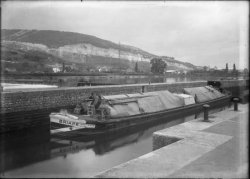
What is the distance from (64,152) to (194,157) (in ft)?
22.3

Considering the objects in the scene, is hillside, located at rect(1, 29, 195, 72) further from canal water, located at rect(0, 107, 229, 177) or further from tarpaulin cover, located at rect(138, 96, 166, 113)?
canal water, located at rect(0, 107, 229, 177)

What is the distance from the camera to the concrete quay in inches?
201

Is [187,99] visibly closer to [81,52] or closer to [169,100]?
[169,100]

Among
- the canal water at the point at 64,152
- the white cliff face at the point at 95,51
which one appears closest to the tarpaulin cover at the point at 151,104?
the canal water at the point at 64,152

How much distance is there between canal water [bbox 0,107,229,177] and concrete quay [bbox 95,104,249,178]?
3088 mm

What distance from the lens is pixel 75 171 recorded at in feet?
29.8

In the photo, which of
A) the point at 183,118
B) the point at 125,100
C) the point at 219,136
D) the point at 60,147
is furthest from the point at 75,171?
the point at 183,118

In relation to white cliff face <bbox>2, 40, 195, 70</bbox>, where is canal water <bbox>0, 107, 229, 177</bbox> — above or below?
below

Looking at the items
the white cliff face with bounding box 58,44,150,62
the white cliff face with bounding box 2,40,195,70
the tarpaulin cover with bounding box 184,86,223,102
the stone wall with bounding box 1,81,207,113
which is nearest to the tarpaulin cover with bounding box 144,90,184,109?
the stone wall with bounding box 1,81,207,113

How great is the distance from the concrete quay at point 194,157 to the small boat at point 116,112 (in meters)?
5.35

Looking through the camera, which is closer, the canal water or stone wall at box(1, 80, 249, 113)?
the canal water

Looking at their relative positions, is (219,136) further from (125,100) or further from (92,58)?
(92,58)

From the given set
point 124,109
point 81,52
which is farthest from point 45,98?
point 81,52

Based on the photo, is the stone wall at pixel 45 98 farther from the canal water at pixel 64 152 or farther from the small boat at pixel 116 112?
the canal water at pixel 64 152
